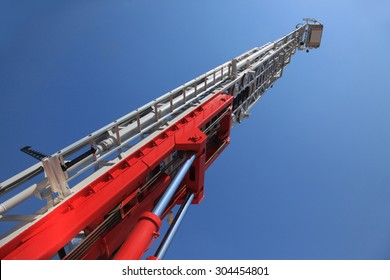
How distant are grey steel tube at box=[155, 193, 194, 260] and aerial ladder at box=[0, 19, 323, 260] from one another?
0.02m

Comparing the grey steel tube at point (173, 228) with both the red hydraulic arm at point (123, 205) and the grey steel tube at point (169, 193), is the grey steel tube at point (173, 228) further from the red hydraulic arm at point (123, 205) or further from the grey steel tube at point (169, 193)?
the grey steel tube at point (169, 193)

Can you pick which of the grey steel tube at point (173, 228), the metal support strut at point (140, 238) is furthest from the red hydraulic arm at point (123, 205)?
the grey steel tube at point (173, 228)

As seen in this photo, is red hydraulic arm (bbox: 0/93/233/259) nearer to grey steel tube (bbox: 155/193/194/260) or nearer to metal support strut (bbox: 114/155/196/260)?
metal support strut (bbox: 114/155/196/260)

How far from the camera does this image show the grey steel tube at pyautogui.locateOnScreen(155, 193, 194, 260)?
504 centimetres

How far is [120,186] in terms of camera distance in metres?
4.81

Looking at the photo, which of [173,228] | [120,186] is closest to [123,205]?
[120,186]

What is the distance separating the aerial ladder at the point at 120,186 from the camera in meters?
3.93

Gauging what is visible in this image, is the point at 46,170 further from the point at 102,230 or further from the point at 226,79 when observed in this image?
the point at 226,79

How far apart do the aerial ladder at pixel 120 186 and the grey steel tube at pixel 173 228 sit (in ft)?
0.07

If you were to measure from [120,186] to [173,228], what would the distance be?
167cm

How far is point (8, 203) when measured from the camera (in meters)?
3.90

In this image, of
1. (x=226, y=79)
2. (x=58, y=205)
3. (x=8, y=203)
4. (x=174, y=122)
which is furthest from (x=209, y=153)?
(x=8, y=203)

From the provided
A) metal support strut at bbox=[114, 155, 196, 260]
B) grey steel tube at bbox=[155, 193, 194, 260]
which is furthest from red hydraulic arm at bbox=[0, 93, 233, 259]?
grey steel tube at bbox=[155, 193, 194, 260]

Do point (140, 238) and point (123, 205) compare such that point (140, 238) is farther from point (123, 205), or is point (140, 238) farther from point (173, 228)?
point (173, 228)
